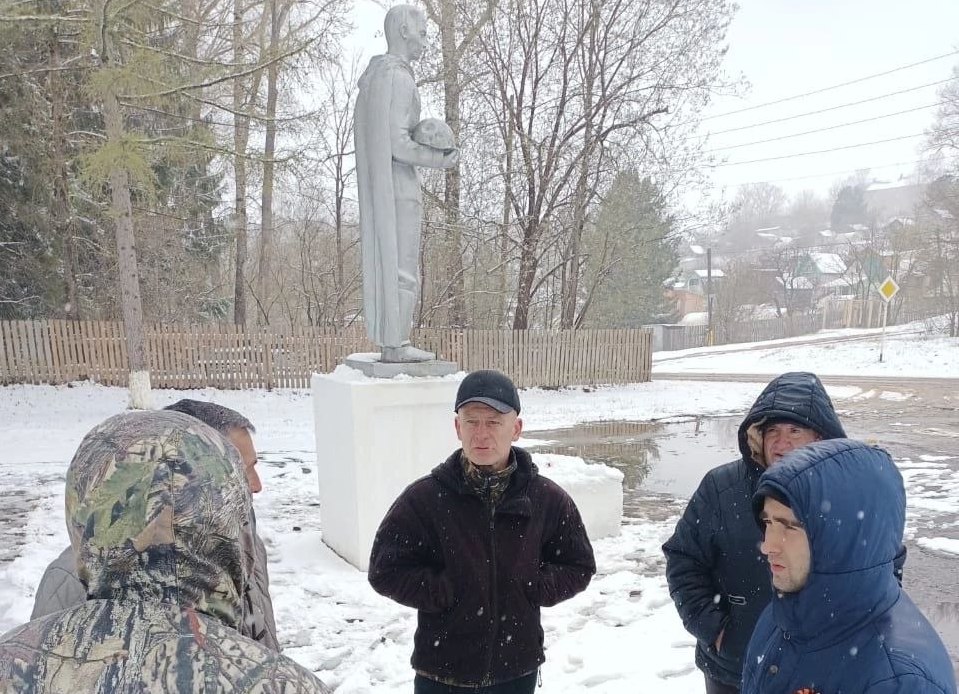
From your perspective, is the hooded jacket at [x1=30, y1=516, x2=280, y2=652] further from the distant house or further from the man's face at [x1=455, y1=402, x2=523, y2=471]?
the distant house

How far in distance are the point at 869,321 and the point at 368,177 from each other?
142ft

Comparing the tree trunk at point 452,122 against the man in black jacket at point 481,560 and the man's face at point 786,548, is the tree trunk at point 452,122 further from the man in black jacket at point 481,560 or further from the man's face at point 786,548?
the man's face at point 786,548

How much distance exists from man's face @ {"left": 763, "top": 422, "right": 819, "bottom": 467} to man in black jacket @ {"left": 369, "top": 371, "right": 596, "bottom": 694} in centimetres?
71

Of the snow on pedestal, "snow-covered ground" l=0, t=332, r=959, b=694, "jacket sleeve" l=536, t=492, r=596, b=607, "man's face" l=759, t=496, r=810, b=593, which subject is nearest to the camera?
"man's face" l=759, t=496, r=810, b=593

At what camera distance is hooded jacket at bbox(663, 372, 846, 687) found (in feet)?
6.57

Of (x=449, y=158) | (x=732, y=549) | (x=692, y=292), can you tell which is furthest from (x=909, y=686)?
(x=692, y=292)

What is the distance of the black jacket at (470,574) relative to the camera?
1989mm

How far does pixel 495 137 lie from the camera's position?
51.8ft

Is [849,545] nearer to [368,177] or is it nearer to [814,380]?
[814,380]

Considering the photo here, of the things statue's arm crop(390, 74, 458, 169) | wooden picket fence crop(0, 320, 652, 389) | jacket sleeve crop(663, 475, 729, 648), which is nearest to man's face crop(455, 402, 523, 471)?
jacket sleeve crop(663, 475, 729, 648)

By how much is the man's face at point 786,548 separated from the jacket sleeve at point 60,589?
1581 mm

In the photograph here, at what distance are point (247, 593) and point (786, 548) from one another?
4.32ft

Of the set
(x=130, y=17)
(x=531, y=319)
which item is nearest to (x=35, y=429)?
(x=130, y=17)

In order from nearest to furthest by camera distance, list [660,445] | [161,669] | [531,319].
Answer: [161,669] → [660,445] → [531,319]
